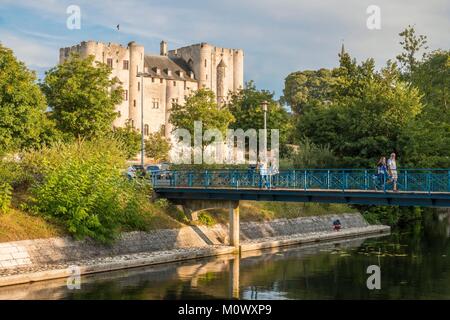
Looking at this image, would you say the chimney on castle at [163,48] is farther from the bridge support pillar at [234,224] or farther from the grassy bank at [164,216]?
the bridge support pillar at [234,224]

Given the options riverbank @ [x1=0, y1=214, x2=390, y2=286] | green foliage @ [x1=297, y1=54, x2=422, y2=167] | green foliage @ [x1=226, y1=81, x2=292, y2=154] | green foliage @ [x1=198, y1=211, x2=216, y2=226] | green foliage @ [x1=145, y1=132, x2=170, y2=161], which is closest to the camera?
riverbank @ [x1=0, y1=214, x2=390, y2=286]

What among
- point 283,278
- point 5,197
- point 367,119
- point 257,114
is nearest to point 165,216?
point 5,197

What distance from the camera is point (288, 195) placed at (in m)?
32.9

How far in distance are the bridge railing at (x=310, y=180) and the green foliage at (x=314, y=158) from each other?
46.9ft

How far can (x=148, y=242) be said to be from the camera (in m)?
35.2

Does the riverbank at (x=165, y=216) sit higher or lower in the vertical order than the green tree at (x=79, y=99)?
lower

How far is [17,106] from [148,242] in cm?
1246

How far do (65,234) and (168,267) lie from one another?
17.4 feet

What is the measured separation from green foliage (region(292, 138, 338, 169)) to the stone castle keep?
133 feet

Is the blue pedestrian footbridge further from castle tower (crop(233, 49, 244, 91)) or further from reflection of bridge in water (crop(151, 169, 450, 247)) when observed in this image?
castle tower (crop(233, 49, 244, 91))

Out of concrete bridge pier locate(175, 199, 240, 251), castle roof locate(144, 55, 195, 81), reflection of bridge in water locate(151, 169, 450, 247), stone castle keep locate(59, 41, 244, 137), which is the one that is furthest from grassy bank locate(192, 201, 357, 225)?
castle roof locate(144, 55, 195, 81)

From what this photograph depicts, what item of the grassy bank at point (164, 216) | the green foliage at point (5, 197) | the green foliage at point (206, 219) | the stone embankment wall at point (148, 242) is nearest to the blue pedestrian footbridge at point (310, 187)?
the grassy bank at point (164, 216)

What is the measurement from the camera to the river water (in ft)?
82.5

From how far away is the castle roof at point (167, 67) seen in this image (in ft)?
323
